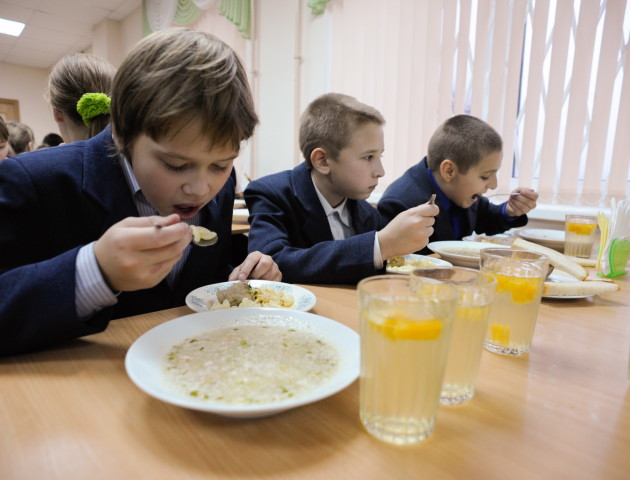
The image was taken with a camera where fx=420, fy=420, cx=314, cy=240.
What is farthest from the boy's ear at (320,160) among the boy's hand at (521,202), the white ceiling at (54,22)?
the white ceiling at (54,22)

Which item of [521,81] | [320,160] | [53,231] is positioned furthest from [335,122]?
[521,81]

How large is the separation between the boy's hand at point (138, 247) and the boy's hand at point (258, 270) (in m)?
0.41

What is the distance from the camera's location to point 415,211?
1.16 meters

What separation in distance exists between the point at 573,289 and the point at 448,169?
1.18 m

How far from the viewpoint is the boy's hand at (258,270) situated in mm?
1096

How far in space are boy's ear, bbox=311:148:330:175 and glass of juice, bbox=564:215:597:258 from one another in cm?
97

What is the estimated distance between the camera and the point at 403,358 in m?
0.47

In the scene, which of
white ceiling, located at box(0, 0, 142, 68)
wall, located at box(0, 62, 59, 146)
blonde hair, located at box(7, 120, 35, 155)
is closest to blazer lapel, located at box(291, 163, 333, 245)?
blonde hair, located at box(7, 120, 35, 155)

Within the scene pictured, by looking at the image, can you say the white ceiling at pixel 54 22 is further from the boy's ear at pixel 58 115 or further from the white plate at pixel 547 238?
the white plate at pixel 547 238

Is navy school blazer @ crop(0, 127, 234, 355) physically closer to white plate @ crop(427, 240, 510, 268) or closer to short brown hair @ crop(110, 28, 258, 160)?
short brown hair @ crop(110, 28, 258, 160)

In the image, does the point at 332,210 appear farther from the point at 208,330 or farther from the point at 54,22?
the point at 54,22

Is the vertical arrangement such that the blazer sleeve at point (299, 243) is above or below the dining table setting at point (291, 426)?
above

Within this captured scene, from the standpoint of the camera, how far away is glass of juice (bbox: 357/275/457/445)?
1.53 ft

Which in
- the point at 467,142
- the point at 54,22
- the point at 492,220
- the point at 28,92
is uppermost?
the point at 54,22
